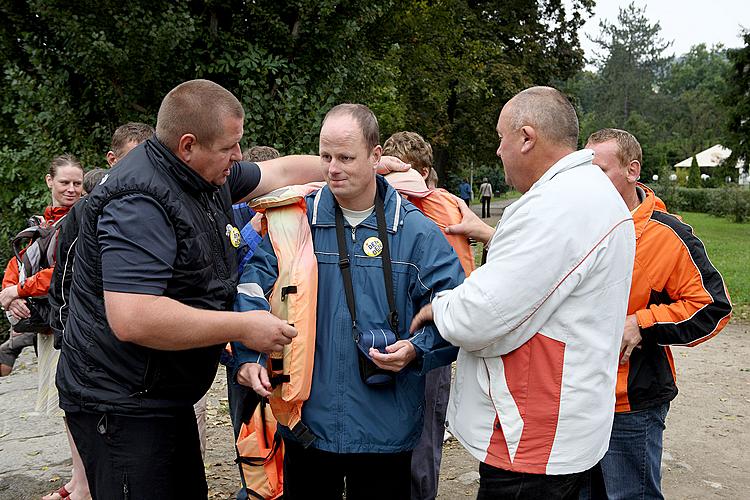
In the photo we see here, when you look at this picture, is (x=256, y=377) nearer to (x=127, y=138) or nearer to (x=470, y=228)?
(x=470, y=228)

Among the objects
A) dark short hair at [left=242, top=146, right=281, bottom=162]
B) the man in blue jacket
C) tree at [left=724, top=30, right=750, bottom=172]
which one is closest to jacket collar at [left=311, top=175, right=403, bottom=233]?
the man in blue jacket

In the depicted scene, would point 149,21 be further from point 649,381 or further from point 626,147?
point 649,381

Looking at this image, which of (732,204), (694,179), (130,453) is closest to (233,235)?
(130,453)

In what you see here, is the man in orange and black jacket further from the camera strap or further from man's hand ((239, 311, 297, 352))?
man's hand ((239, 311, 297, 352))

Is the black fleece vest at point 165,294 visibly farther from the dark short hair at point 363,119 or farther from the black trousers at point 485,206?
the black trousers at point 485,206

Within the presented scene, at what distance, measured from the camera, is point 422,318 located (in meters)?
3.02

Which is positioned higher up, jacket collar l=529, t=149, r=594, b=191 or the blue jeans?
jacket collar l=529, t=149, r=594, b=191

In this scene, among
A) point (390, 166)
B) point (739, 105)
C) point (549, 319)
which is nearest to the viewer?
point (549, 319)

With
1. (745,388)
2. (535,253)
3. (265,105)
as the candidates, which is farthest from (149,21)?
(745,388)

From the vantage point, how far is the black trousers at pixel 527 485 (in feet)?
8.84

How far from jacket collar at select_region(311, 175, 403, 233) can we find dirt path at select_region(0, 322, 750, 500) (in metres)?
2.86

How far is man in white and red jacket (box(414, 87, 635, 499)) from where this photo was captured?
8.39 feet

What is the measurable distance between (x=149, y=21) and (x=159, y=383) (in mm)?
5833

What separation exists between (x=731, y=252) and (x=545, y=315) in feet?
69.4
